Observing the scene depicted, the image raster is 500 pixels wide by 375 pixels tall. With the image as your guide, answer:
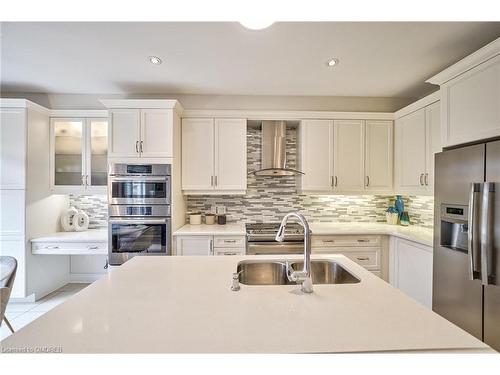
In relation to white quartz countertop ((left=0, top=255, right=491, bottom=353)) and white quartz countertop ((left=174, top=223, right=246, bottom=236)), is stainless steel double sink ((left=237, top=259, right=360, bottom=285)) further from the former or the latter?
white quartz countertop ((left=174, top=223, right=246, bottom=236))

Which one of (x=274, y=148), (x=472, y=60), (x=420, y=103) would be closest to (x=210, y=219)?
(x=274, y=148)

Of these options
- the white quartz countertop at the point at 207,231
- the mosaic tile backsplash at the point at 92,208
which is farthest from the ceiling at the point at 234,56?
the white quartz countertop at the point at 207,231

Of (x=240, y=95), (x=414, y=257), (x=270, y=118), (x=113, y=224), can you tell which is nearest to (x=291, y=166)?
(x=270, y=118)

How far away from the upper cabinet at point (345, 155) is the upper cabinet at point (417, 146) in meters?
0.15

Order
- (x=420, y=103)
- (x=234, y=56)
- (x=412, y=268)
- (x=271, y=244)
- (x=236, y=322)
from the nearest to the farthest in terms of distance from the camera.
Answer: (x=236, y=322), (x=234, y=56), (x=412, y=268), (x=420, y=103), (x=271, y=244)

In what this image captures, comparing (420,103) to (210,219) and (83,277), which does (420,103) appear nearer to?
(210,219)

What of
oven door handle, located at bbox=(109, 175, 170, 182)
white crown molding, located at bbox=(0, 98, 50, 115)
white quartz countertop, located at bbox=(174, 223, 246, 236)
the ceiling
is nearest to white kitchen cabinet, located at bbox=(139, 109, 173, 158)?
oven door handle, located at bbox=(109, 175, 170, 182)

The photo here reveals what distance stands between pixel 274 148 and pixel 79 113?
2.47m

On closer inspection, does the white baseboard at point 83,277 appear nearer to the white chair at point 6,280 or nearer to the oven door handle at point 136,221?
the oven door handle at point 136,221

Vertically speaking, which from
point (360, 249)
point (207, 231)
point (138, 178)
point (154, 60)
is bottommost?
point (360, 249)

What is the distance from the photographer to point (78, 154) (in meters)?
3.03

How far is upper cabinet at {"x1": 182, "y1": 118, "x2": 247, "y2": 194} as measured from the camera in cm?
306

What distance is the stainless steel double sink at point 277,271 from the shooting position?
1.61m

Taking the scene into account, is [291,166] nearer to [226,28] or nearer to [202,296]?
[226,28]
